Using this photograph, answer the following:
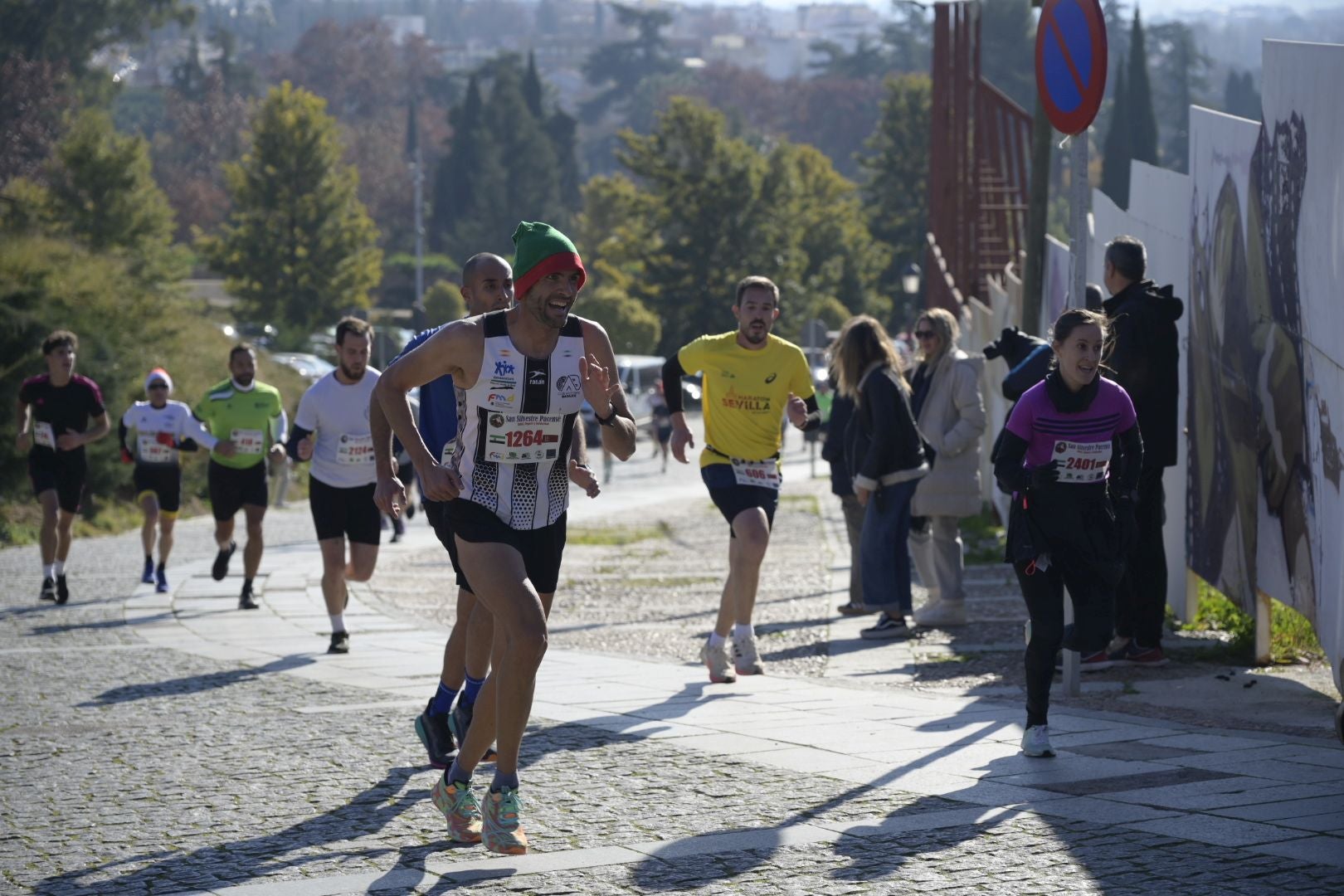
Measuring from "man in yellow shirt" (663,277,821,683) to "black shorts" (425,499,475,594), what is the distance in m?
2.14

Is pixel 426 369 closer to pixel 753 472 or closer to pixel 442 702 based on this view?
pixel 442 702

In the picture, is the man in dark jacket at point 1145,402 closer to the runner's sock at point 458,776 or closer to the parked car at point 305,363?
the runner's sock at point 458,776

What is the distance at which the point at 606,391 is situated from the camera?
6.11m

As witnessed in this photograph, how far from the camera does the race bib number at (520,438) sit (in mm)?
6094

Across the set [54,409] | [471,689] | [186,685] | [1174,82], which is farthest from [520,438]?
[1174,82]

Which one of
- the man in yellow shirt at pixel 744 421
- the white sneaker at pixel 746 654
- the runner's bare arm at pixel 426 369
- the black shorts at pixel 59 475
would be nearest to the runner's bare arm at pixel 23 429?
the black shorts at pixel 59 475

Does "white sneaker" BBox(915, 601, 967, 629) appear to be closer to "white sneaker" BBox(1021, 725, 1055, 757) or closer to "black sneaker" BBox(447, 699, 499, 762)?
"white sneaker" BBox(1021, 725, 1055, 757)

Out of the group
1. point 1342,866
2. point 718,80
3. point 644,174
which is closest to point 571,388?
point 1342,866

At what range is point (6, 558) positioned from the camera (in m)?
18.0

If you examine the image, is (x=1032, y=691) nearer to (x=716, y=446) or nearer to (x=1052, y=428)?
(x=1052, y=428)

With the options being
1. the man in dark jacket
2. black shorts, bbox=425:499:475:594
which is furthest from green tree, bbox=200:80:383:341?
black shorts, bbox=425:499:475:594

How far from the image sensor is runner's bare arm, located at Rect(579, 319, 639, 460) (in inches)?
239

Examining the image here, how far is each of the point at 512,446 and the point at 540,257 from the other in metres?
0.59

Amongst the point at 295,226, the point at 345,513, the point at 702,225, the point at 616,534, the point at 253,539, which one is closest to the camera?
the point at 345,513
